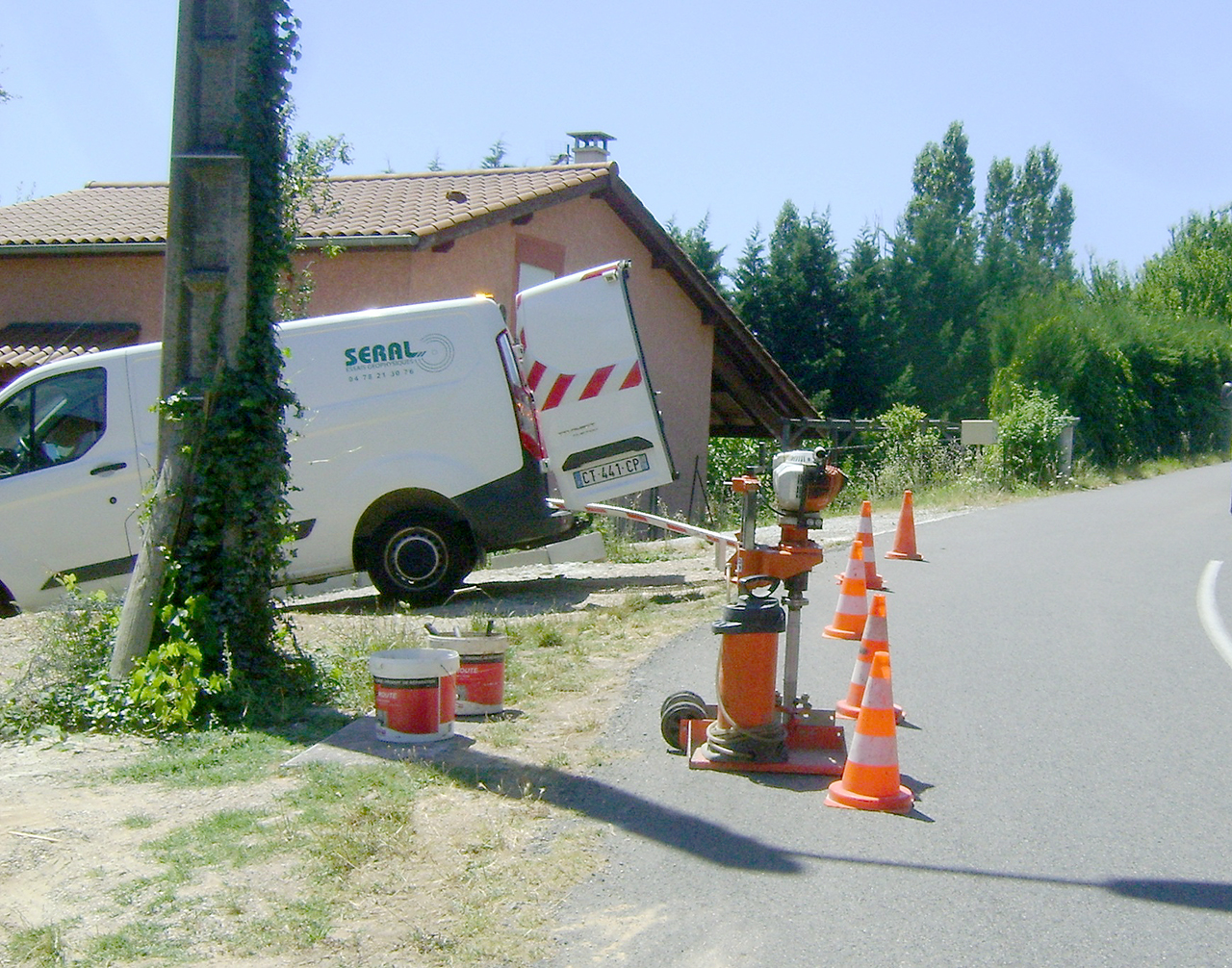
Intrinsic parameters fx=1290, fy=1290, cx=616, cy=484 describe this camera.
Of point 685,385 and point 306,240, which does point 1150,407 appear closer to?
point 685,385

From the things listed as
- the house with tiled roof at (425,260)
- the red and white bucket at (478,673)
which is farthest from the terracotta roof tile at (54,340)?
the red and white bucket at (478,673)

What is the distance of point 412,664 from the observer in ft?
19.2

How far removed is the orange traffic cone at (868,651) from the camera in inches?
242

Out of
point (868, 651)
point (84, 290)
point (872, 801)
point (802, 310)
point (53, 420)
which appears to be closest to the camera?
point (872, 801)

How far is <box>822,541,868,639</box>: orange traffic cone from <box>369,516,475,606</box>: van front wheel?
3.36 meters

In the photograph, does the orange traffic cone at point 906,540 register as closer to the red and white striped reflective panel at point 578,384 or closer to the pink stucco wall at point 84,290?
the red and white striped reflective panel at point 578,384

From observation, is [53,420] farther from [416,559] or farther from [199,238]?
[199,238]

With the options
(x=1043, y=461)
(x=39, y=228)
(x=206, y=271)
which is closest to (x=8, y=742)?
(x=206, y=271)

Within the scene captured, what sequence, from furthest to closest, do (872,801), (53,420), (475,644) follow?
(53,420)
(475,644)
(872,801)

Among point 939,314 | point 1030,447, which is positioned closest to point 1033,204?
point 939,314

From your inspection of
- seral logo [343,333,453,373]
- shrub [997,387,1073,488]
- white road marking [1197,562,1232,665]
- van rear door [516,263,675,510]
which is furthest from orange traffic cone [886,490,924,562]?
shrub [997,387,1073,488]

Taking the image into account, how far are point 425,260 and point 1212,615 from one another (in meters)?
10.1

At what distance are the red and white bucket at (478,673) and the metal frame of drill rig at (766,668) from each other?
975mm

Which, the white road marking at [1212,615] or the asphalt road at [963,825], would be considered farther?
the white road marking at [1212,615]
